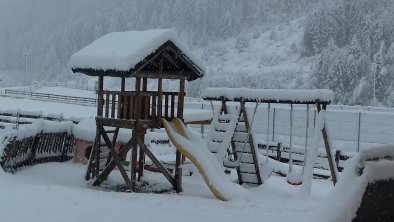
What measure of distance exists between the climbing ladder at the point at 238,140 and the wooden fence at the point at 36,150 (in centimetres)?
543

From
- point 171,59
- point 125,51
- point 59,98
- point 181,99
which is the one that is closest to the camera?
point 125,51

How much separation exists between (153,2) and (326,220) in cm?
16697

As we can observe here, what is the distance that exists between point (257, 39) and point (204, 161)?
404ft

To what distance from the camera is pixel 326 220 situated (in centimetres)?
422

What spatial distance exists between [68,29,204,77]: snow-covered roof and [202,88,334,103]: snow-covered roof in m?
0.84

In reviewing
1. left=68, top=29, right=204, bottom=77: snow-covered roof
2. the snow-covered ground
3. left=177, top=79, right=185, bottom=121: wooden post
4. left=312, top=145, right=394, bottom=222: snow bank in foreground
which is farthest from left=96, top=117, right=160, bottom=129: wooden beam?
left=312, top=145, right=394, bottom=222: snow bank in foreground

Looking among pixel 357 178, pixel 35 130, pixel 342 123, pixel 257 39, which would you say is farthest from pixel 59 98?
pixel 257 39

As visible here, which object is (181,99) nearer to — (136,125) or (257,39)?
(136,125)

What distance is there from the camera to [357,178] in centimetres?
411

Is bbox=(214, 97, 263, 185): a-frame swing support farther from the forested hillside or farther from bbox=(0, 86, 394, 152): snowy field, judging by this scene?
the forested hillside

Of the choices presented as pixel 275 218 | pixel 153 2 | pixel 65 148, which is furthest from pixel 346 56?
pixel 153 2

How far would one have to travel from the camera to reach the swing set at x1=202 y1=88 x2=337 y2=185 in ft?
41.4

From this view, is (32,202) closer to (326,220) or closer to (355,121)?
(326,220)

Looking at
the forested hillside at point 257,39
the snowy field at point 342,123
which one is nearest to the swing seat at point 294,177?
the snowy field at point 342,123
